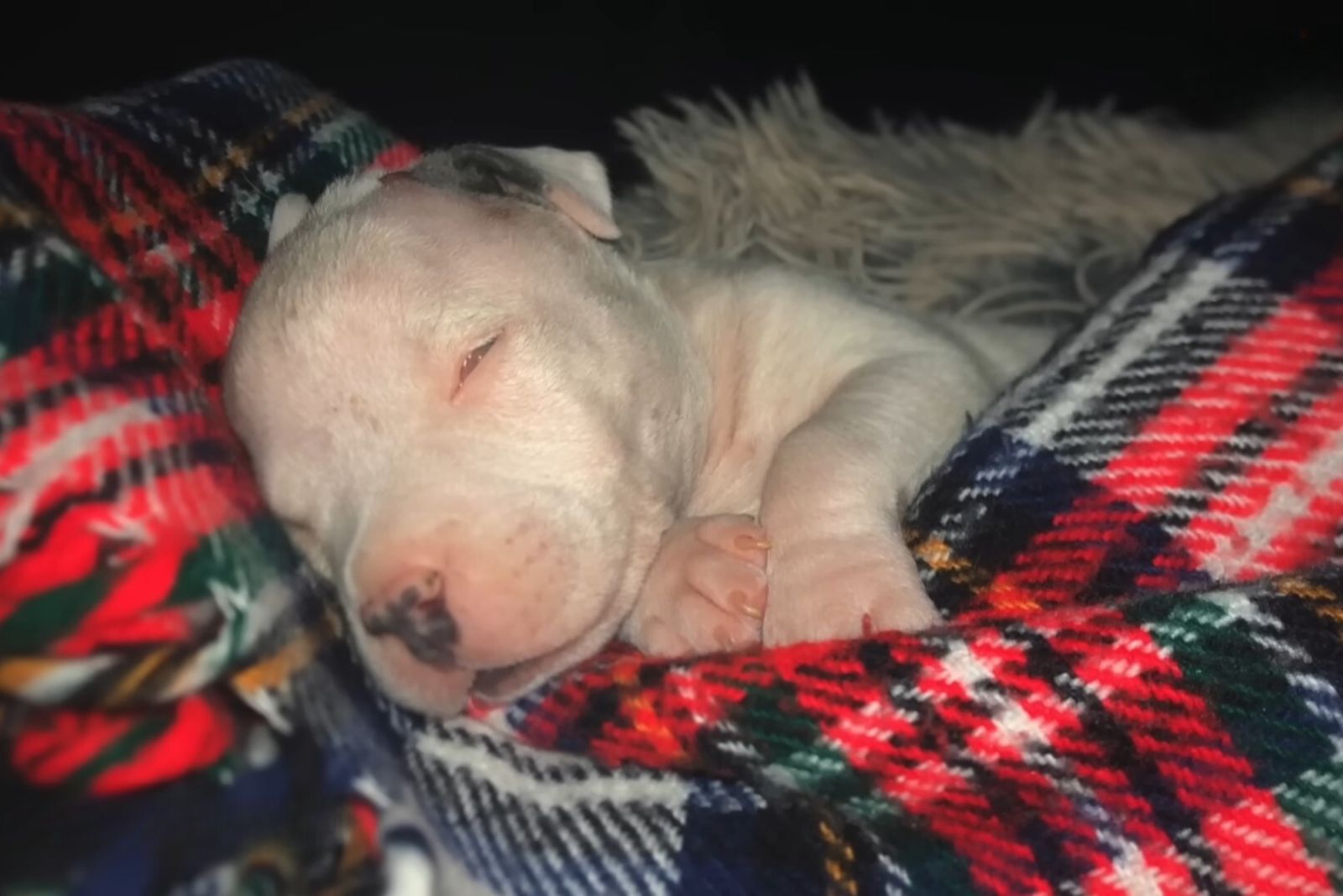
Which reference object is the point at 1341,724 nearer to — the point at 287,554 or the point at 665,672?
the point at 665,672

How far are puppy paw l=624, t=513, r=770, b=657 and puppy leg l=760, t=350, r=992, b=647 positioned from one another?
0.02 metres

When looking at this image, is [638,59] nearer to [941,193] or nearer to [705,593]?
[941,193]

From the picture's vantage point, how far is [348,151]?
1.81 metres

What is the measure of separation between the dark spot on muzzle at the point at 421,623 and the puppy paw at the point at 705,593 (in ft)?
0.99

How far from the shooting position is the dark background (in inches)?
85.7

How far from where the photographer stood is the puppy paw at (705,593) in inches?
51.4

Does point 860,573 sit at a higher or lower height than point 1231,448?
lower

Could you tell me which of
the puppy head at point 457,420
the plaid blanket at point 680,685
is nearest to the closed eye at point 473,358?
the puppy head at point 457,420

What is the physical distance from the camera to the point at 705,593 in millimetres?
1322

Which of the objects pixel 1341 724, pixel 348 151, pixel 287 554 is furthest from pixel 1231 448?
pixel 348 151

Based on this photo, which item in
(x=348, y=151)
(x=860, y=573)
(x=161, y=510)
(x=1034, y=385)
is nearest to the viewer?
(x=161, y=510)

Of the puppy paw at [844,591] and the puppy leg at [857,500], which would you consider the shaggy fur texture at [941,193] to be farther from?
the puppy paw at [844,591]

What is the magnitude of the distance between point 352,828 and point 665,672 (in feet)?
1.10

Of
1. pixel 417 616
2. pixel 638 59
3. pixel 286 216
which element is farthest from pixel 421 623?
pixel 638 59
